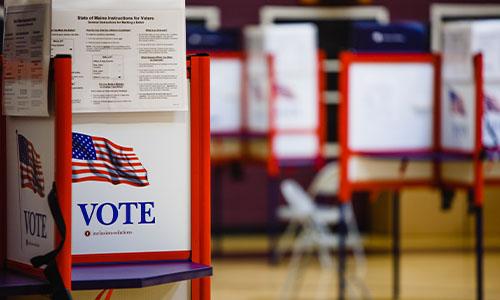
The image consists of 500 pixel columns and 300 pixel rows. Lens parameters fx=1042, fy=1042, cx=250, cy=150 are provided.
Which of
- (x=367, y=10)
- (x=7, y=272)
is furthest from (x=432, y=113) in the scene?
(x=367, y=10)

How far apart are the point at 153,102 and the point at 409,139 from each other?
11.0 feet

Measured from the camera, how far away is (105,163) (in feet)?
8.71

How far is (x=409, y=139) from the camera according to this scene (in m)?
5.81

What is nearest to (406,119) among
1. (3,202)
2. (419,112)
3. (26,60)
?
(419,112)

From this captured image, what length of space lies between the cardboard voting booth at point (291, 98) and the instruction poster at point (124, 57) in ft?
18.5

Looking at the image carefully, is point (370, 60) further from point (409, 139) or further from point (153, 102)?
point (153, 102)

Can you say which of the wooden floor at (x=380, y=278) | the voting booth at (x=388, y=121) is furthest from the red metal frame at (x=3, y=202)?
the wooden floor at (x=380, y=278)

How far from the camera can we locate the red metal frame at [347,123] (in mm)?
5727

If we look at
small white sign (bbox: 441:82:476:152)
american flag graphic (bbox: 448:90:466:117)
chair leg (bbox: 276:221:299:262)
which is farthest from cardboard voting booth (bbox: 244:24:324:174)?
american flag graphic (bbox: 448:90:466:117)

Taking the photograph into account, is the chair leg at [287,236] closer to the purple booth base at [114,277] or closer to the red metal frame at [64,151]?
the purple booth base at [114,277]

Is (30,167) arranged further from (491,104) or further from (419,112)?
(419,112)

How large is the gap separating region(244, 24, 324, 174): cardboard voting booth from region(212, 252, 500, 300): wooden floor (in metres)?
0.90

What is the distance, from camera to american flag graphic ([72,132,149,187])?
2.64m

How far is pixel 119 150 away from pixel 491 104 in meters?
3.19
